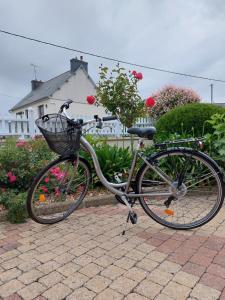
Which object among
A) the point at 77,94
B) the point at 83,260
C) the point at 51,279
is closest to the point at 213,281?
the point at 83,260

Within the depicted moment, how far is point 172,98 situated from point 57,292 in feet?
25.1

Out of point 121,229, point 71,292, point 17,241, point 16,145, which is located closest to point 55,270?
point 71,292

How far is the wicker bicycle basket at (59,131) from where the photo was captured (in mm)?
2383

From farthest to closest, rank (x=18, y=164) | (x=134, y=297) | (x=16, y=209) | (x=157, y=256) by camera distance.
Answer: (x=18, y=164) → (x=16, y=209) → (x=157, y=256) → (x=134, y=297)

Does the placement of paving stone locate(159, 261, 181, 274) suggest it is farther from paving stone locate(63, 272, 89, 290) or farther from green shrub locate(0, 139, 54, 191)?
green shrub locate(0, 139, 54, 191)

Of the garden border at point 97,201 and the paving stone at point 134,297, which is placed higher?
the garden border at point 97,201

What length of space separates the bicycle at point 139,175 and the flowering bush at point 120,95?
2.92 meters

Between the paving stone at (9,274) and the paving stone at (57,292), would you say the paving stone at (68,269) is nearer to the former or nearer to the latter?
the paving stone at (57,292)

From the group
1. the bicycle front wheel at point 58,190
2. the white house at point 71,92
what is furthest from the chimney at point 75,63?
the bicycle front wheel at point 58,190

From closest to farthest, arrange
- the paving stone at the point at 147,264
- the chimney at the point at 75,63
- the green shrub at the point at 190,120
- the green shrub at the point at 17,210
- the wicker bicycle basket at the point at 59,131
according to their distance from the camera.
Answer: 1. the paving stone at the point at 147,264
2. the wicker bicycle basket at the point at 59,131
3. the green shrub at the point at 17,210
4. the green shrub at the point at 190,120
5. the chimney at the point at 75,63

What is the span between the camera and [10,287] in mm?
1705

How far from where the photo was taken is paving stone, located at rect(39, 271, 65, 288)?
174 centimetres

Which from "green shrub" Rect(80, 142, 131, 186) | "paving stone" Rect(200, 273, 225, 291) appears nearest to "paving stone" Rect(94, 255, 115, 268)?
"paving stone" Rect(200, 273, 225, 291)

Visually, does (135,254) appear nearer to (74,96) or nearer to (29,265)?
(29,265)
